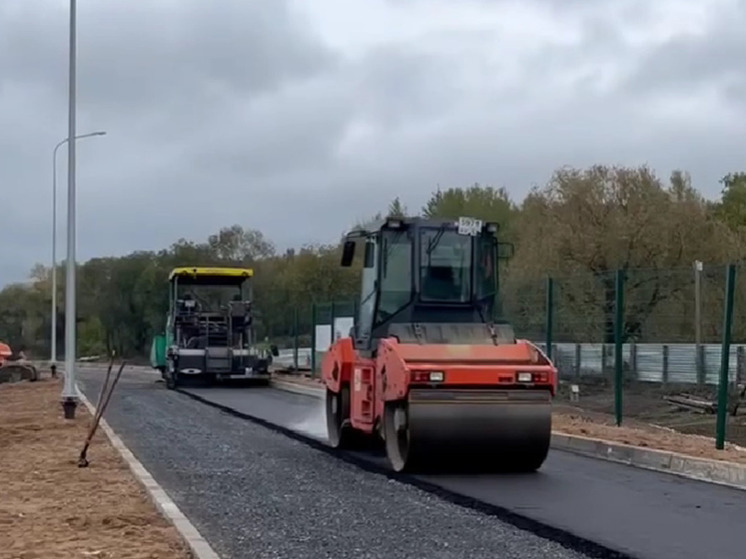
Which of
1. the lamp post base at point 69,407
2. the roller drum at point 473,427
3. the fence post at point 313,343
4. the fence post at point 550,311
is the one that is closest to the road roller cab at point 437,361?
the roller drum at point 473,427

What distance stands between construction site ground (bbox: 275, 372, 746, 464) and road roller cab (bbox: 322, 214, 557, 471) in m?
2.85

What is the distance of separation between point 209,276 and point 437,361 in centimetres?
2449

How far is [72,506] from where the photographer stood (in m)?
11.8

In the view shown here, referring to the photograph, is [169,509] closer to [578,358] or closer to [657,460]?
[657,460]

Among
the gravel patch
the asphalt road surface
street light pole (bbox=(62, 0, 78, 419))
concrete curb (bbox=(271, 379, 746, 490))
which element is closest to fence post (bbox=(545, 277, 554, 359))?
concrete curb (bbox=(271, 379, 746, 490))

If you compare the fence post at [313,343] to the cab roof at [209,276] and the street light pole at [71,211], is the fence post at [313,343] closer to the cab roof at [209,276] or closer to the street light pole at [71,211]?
the cab roof at [209,276]

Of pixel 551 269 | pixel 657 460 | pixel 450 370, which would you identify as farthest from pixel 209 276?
pixel 450 370

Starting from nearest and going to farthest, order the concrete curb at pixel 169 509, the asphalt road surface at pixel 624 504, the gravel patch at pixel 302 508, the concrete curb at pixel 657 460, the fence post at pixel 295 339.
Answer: the concrete curb at pixel 169 509 < the gravel patch at pixel 302 508 < the asphalt road surface at pixel 624 504 < the concrete curb at pixel 657 460 < the fence post at pixel 295 339

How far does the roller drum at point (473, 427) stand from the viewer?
13.9 metres

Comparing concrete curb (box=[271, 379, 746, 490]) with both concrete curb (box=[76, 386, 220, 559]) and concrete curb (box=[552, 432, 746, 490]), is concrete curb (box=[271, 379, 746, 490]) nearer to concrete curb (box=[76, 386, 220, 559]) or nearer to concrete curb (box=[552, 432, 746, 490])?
concrete curb (box=[552, 432, 746, 490])

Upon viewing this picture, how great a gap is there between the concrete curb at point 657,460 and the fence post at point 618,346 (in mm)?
1894

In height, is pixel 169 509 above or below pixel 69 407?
above

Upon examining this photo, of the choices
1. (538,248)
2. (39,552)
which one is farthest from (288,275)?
(39,552)

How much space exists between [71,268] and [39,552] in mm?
15966
